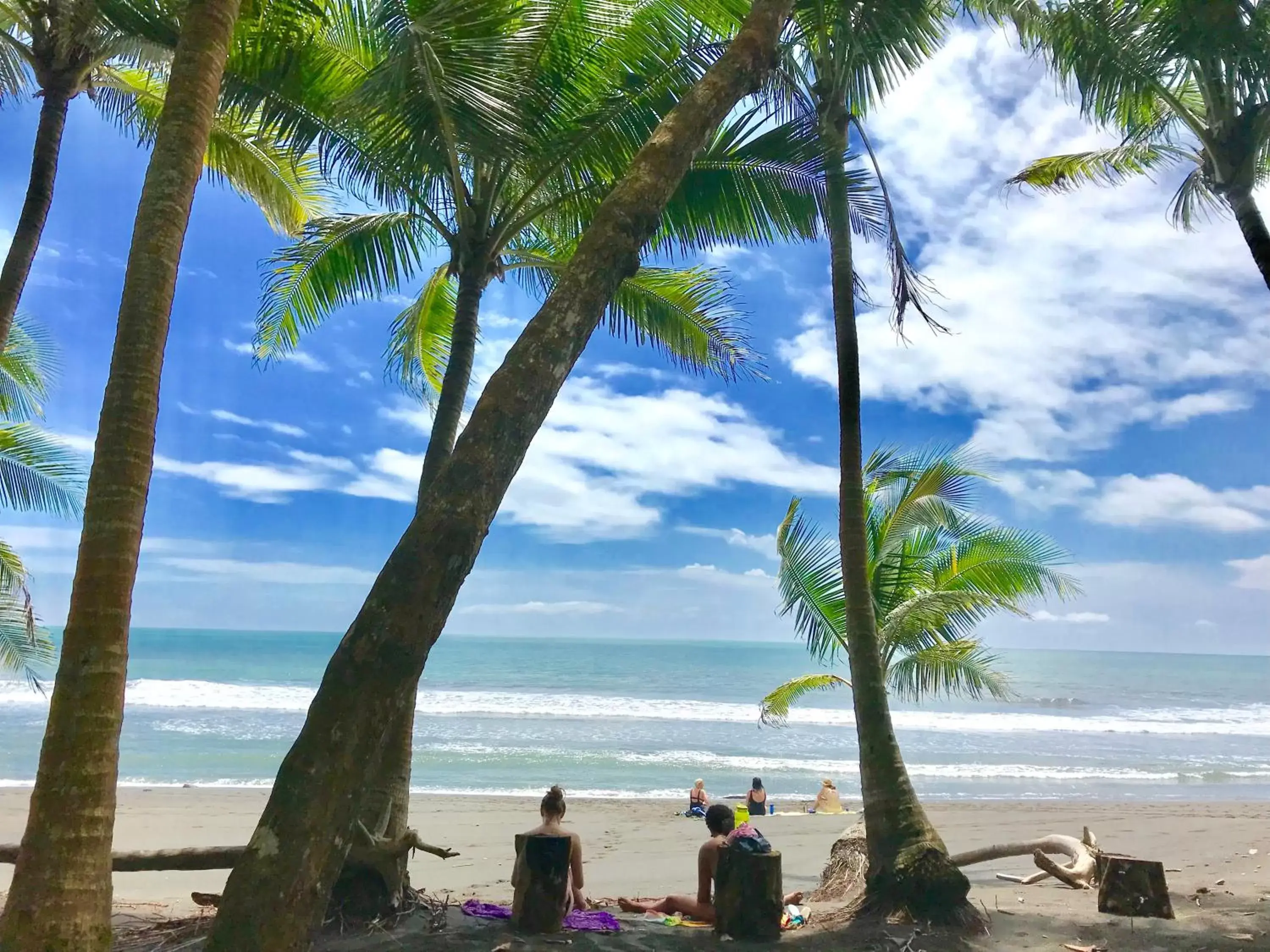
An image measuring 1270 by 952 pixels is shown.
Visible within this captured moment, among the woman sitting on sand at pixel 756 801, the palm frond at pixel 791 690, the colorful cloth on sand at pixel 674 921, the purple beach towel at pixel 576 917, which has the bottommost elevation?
the woman sitting on sand at pixel 756 801

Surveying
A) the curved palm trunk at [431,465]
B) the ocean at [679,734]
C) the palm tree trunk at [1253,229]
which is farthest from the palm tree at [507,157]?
the ocean at [679,734]

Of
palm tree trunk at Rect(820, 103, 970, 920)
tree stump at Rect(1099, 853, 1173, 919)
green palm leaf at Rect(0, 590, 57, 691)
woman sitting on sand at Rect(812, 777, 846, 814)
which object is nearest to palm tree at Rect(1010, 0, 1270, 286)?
palm tree trunk at Rect(820, 103, 970, 920)

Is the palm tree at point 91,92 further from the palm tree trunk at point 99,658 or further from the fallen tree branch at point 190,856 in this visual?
the fallen tree branch at point 190,856

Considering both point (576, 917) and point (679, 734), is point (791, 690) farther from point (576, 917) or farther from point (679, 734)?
point (679, 734)

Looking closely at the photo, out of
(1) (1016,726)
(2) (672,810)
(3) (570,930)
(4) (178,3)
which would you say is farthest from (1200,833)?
(1) (1016,726)

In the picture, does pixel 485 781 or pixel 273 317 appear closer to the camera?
pixel 273 317

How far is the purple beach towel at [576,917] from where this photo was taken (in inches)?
208

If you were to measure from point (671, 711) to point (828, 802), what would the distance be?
21.9 m

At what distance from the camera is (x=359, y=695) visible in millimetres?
2617

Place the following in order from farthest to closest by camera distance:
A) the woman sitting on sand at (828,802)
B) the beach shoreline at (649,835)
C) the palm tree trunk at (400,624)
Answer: the woman sitting on sand at (828,802) → the beach shoreline at (649,835) → the palm tree trunk at (400,624)

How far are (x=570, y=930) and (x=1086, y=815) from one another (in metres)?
12.9

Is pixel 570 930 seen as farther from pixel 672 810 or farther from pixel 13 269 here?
pixel 672 810

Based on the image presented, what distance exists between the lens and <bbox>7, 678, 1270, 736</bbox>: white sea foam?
31.4 m

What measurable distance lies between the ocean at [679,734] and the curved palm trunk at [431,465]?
12737 mm
